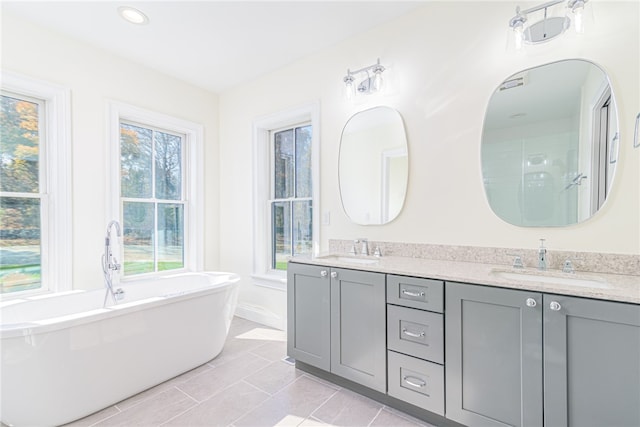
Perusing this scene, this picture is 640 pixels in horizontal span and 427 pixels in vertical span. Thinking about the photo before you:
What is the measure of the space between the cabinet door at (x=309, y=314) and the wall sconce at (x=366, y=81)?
59.6 inches

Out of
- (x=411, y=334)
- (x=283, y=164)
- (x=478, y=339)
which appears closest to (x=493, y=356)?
(x=478, y=339)

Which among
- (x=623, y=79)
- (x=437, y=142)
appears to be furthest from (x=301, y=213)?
(x=623, y=79)

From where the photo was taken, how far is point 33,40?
93.0 inches

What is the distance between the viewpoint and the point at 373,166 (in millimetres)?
2531

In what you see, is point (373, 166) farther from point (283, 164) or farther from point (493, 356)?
point (493, 356)

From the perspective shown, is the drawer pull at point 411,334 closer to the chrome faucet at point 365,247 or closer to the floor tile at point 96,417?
the chrome faucet at point 365,247

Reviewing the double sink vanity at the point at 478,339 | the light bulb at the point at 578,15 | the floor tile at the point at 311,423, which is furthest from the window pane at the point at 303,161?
the light bulb at the point at 578,15

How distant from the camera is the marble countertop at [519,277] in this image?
1.28 metres

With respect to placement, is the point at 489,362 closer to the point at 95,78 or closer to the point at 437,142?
the point at 437,142

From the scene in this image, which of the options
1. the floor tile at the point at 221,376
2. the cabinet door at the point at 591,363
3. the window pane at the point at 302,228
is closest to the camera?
the cabinet door at the point at 591,363

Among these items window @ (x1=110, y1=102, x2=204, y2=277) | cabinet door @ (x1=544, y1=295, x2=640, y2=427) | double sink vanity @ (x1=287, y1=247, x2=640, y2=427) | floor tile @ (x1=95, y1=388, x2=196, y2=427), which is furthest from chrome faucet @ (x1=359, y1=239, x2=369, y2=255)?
window @ (x1=110, y1=102, x2=204, y2=277)

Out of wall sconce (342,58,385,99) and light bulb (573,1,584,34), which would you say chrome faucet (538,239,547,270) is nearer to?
light bulb (573,1,584,34)

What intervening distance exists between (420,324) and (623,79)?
1719 millimetres

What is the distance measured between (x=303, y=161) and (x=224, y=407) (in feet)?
7.40
